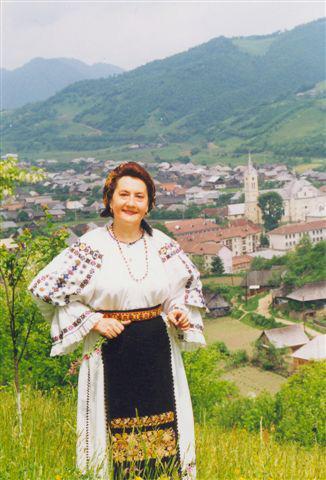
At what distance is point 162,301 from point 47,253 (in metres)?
1.12

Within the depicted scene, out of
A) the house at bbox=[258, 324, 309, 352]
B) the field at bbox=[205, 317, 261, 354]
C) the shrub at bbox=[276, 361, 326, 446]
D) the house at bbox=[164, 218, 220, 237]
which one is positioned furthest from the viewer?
the house at bbox=[164, 218, 220, 237]

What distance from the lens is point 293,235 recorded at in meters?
52.4

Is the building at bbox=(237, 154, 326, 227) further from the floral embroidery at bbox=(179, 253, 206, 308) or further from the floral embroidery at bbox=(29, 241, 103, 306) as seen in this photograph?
the floral embroidery at bbox=(29, 241, 103, 306)

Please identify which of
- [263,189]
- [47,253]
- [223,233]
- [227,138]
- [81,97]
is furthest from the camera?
[81,97]

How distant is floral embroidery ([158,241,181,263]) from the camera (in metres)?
2.56

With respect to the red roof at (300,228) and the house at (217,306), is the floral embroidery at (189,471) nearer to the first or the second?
the house at (217,306)

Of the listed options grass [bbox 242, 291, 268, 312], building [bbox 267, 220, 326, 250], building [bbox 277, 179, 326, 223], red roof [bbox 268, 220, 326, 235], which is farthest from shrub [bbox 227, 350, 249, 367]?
building [bbox 277, 179, 326, 223]

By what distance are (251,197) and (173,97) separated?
51988 millimetres

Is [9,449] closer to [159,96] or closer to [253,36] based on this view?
[159,96]

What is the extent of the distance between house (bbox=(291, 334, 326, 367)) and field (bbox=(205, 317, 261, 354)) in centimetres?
267

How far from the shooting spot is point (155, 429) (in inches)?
94.2

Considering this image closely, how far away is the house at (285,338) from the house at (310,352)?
889 mm

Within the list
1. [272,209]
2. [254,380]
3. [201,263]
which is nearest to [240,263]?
[201,263]

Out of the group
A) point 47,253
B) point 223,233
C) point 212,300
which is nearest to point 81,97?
point 223,233
